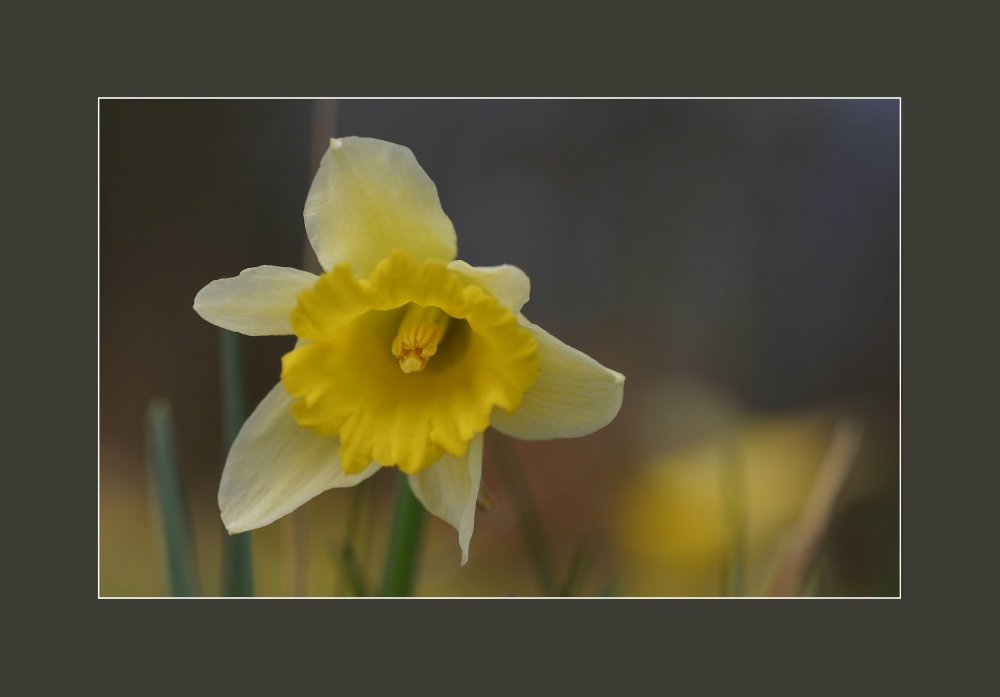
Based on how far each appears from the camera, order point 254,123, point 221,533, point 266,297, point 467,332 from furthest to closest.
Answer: point 221,533 < point 254,123 < point 467,332 < point 266,297

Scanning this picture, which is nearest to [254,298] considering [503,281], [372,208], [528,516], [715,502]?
[372,208]

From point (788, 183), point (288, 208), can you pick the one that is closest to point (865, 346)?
point (788, 183)

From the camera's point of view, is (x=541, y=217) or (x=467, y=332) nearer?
(x=467, y=332)

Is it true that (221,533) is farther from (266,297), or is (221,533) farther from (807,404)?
(807,404)

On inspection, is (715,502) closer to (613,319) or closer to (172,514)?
(613,319)

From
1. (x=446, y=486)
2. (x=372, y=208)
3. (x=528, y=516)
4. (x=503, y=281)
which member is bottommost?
(x=528, y=516)

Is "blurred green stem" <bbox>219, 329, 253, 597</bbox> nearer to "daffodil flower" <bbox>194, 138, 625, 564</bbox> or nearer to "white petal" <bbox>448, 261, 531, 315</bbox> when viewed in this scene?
"daffodil flower" <bbox>194, 138, 625, 564</bbox>

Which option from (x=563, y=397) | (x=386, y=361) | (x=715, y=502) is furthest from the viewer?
(x=715, y=502)
